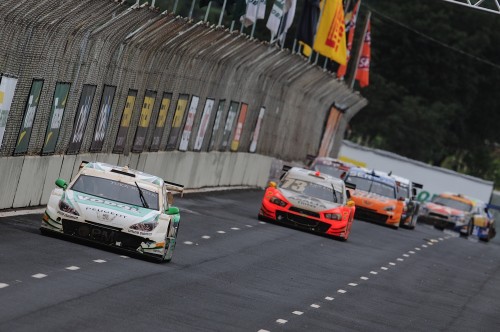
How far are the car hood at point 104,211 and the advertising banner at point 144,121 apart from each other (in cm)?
1213

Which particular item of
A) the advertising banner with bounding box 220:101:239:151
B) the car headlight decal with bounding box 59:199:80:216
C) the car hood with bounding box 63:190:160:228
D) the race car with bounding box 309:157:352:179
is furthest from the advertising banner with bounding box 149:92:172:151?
the car headlight decal with bounding box 59:199:80:216

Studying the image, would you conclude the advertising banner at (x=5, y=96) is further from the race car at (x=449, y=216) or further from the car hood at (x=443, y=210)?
the car hood at (x=443, y=210)

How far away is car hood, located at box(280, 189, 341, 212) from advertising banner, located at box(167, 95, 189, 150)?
4603 mm

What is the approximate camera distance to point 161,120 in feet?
113

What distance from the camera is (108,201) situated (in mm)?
20344

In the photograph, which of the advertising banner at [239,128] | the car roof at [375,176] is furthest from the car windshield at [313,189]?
the advertising banner at [239,128]

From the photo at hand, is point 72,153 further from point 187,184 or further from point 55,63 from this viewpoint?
point 187,184

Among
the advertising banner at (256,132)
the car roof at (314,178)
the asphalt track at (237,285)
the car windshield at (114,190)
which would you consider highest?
the advertising banner at (256,132)

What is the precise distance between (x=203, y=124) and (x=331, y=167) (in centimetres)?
720

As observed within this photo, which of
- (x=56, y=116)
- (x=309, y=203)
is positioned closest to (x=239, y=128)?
(x=309, y=203)

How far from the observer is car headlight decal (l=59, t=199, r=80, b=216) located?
19812 millimetres

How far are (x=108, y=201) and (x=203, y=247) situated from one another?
446 cm

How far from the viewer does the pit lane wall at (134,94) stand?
2325cm

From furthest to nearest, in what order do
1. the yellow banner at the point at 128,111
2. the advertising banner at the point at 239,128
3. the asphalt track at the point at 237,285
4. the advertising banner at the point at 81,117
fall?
the advertising banner at the point at 239,128 → the yellow banner at the point at 128,111 → the advertising banner at the point at 81,117 → the asphalt track at the point at 237,285
